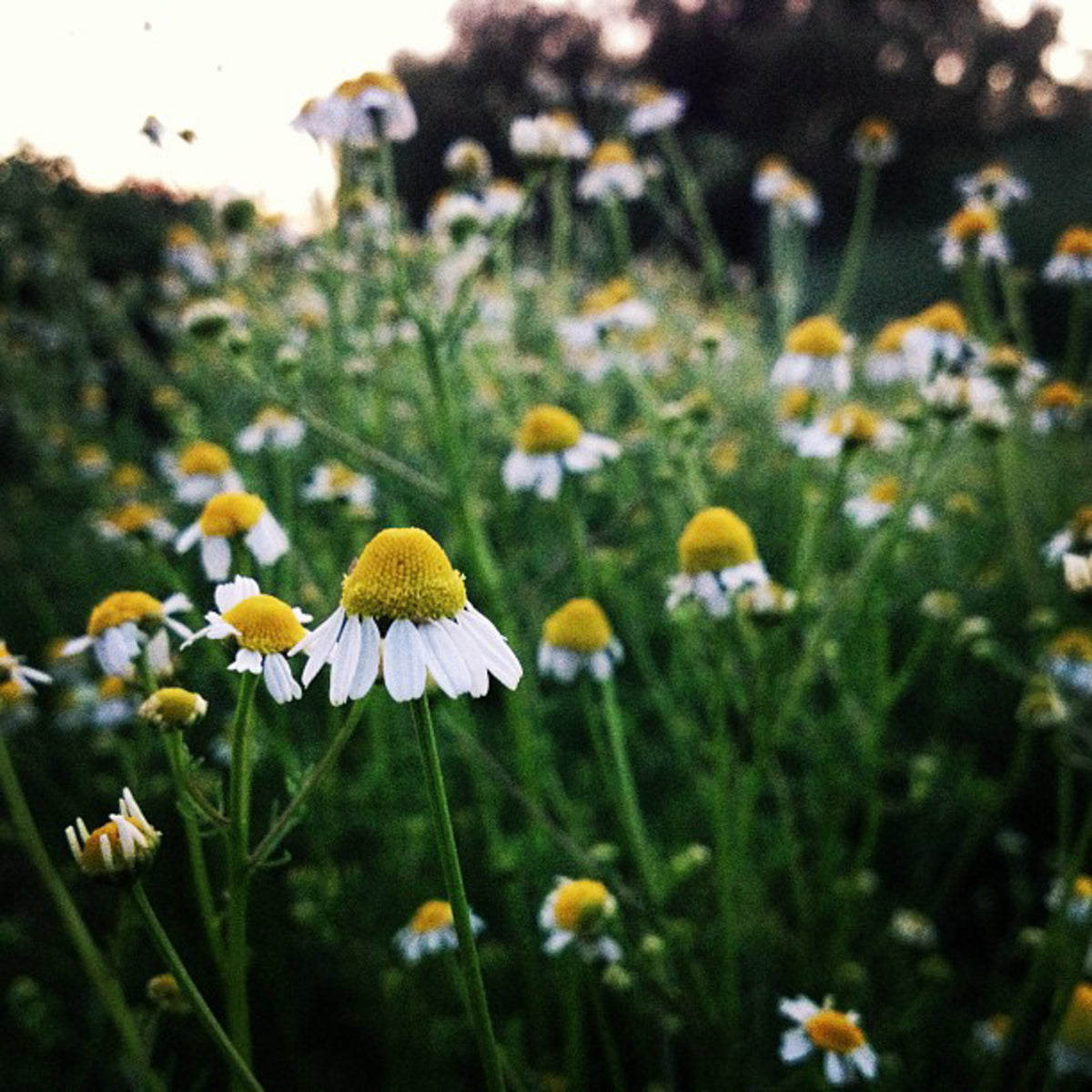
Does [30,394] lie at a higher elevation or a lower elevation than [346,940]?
higher

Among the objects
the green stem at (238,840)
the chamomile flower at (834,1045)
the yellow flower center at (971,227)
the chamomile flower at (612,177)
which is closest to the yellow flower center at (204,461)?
the green stem at (238,840)

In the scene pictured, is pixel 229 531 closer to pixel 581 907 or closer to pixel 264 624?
pixel 264 624

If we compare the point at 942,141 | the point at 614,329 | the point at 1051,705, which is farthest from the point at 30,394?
the point at 942,141

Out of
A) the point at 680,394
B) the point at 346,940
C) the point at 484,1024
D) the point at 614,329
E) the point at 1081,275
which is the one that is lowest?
the point at 484,1024

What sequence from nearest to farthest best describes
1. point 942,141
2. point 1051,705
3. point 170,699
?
point 170,699, point 1051,705, point 942,141

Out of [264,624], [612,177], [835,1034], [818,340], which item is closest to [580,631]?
[835,1034]

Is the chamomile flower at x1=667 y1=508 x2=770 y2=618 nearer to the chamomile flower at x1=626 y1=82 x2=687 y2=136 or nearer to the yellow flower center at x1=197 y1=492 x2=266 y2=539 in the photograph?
the yellow flower center at x1=197 y1=492 x2=266 y2=539

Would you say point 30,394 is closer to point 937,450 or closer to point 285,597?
point 285,597
